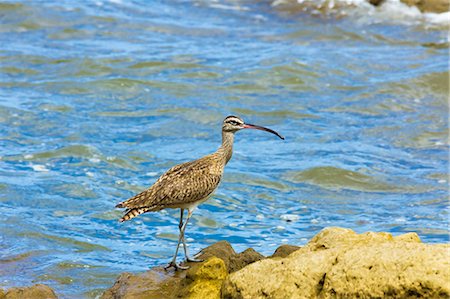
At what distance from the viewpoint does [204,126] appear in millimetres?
15672

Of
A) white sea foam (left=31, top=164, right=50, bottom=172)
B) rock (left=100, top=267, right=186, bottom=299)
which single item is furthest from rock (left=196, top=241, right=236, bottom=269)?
white sea foam (left=31, top=164, right=50, bottom=172)

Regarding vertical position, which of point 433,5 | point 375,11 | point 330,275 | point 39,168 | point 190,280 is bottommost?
point 39,168

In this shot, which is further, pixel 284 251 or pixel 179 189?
pixel 179 189

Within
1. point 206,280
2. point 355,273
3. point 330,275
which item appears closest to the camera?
point 355,273

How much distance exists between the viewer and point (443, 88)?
17.3 m

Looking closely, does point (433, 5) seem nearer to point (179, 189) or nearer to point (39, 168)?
point (39, 168)

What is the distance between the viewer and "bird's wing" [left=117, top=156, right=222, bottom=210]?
27.7ft

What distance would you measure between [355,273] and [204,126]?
9.43m

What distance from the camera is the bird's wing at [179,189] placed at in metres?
8.44

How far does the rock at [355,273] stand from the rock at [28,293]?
1715 mm

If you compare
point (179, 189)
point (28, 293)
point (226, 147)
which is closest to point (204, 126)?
point (226, 147)

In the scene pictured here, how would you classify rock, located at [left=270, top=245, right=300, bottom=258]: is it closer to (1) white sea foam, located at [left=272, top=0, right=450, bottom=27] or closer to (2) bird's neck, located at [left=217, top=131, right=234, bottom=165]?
(2) bird's neck, located at [left=217, top=131, right=234, bottom=165]

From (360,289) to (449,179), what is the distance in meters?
7.28

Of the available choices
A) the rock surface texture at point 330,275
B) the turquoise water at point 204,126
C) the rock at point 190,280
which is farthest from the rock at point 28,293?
the turquoise water at point 204,126
